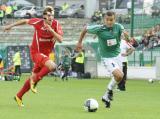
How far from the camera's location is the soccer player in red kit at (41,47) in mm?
16109

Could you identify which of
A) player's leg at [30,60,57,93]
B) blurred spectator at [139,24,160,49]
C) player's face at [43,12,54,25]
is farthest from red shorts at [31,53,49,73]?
blurred spectator at [139,24,160,49]

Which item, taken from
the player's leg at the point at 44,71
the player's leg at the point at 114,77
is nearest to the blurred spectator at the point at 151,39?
the player's leg at the point at 114,77

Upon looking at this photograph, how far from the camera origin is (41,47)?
16.6 metres

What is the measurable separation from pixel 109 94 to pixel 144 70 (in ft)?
75.9

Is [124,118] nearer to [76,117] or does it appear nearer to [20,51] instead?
[76,117]

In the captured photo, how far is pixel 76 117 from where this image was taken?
45.4 feet

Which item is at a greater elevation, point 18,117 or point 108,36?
point 108,36

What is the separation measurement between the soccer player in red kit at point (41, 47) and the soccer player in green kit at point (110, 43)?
77cm

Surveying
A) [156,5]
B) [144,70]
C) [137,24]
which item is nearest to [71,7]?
[156,5]

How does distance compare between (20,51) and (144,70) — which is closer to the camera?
(144,70)

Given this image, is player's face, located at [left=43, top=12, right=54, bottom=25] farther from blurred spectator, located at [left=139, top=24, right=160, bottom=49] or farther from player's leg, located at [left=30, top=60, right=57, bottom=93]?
blurred spectator, located at [left=139, top=24, right=160, bottom=49]

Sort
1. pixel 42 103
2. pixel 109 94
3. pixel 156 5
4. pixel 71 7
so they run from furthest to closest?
1. pixel 71 7
2. pixel 156 5
3. pixel 42 103
4. pixel 109 94

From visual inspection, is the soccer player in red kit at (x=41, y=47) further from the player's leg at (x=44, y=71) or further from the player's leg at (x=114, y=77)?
the player's leg at (x=114, y=77)

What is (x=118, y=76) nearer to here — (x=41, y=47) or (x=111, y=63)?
(x=111, y=63)
